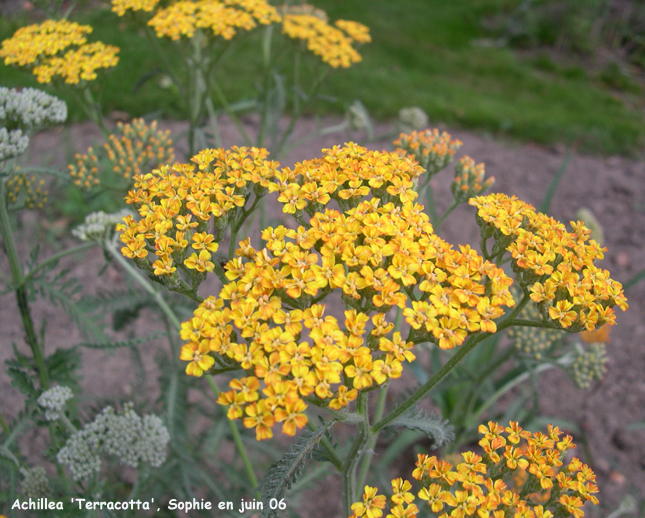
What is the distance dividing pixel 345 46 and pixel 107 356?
9.52ft

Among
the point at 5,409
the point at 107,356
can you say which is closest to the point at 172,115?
the point at 107,356

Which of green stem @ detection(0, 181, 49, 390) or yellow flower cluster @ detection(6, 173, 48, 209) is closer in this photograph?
green stem @ detection(0, 181, 49, 390)

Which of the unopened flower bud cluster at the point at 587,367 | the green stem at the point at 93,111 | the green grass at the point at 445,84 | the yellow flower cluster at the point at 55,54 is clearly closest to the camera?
the yellow flower cluster at the point at 55,54

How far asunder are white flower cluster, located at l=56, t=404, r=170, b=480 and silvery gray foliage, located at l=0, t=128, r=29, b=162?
106 cm

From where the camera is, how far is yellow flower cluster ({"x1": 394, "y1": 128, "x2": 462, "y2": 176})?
2.26 m

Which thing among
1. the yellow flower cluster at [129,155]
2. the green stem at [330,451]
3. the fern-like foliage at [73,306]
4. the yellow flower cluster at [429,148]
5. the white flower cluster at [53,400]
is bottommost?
the white flower cluster at [53,400]

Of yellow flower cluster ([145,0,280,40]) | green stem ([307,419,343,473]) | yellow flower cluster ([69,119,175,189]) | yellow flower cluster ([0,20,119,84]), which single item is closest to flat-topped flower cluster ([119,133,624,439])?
green stem ([307,419,343,473])

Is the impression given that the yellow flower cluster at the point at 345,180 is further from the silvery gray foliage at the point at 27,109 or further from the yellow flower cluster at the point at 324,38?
the yellow flower cluster at the point at 324,38

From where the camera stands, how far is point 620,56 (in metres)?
8.91

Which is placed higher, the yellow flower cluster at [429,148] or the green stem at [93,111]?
the yellow flower cluster at [429,148]

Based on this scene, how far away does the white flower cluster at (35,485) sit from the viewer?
196 cm

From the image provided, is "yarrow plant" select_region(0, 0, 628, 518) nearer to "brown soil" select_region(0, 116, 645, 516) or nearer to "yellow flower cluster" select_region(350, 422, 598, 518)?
"yellow flower cluster" select_region(350, 422, 598, 518)

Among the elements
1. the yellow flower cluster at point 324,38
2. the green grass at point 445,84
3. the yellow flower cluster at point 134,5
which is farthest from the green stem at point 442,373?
the green grass at point 445,84

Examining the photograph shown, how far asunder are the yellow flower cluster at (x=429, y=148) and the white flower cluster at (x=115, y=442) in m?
1.63
